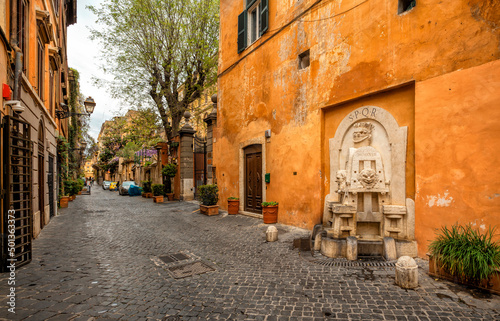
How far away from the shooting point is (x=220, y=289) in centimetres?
369

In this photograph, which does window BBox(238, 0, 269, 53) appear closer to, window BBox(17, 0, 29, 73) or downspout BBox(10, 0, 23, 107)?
window BBox(17, 0, 29, 73)

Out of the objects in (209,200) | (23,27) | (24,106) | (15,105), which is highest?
(23,27)

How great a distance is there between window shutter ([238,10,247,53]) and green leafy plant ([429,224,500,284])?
9.12 metres

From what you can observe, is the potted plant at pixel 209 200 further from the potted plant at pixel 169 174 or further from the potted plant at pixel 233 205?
the potted plant at pixel 169 174

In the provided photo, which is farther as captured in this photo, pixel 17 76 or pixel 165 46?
pixel 165 46

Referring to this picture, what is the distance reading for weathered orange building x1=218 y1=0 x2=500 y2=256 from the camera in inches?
166

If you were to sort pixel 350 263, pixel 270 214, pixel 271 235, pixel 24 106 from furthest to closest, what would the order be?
pixel 270 214 < pixel 271 235 < pixel 24 106 < pixel 350 263

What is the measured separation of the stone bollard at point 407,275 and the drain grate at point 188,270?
9.56 ft

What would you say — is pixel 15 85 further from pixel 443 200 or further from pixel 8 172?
pixel 443 200

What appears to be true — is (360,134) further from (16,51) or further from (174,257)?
(16,51)

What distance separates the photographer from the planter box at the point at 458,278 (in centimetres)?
334

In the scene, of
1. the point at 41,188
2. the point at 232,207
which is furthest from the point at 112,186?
the point at 232,207

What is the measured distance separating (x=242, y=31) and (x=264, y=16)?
144 centimetres

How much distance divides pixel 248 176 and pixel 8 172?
23.1 ft
